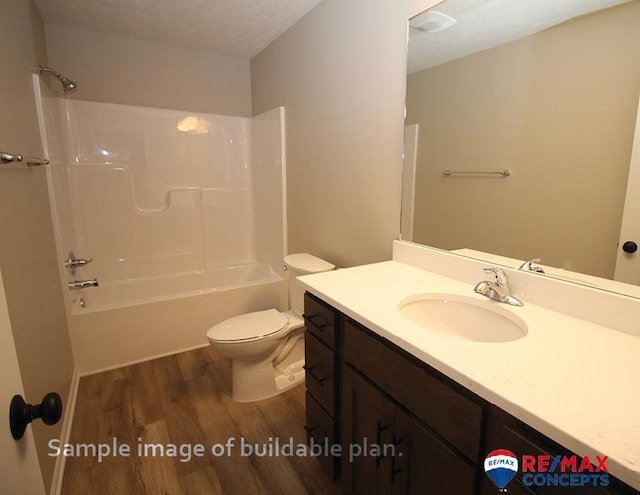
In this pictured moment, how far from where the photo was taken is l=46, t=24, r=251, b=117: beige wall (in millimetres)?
2408

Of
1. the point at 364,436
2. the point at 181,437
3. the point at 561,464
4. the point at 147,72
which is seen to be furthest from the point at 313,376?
the point at 147,72

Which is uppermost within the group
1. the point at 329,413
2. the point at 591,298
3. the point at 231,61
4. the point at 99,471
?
the point at 231,61

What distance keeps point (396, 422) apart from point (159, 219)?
102 inches

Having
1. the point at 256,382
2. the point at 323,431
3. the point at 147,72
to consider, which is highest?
the point at 147,72

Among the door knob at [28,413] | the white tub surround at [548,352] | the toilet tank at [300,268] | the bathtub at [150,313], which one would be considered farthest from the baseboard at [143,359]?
the door knob at [28,413]

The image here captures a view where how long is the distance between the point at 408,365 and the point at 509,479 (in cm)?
31

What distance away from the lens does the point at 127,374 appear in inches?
88.3

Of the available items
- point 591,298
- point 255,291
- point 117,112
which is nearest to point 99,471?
point 255,291

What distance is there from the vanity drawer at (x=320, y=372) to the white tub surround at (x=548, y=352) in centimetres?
23

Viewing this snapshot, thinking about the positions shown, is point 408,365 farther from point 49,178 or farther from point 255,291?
point 49,178

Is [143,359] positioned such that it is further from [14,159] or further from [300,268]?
[14,159]

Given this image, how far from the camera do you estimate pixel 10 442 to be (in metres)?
0.50

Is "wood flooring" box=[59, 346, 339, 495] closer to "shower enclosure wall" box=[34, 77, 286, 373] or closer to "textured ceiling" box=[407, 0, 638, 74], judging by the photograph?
"shower enclosure wall" box=[34, 77, 286, 373]

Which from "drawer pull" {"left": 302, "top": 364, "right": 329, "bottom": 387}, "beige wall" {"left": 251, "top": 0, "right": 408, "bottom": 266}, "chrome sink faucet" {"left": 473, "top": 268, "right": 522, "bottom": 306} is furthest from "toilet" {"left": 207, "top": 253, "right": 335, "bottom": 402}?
"chrome sink faucet" {"left": 473, "top": 268, "right": 522, "bottom": 306}
